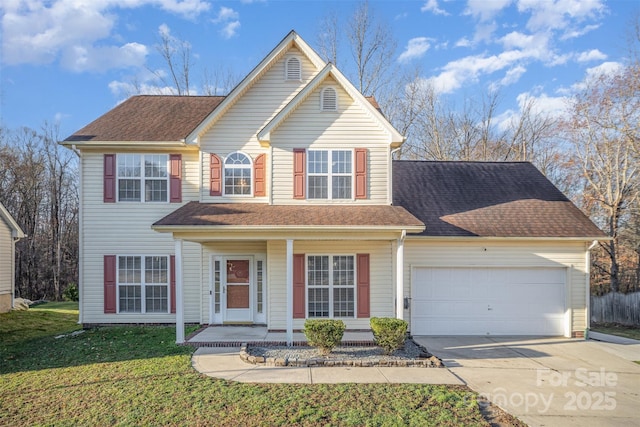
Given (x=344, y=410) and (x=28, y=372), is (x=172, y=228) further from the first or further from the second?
(x=344, y=410)

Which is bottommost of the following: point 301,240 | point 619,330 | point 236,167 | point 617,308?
point 619,330

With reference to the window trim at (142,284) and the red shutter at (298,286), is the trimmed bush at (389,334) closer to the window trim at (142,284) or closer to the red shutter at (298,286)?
the red shutter at (298,286)

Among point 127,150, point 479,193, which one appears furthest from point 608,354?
point 127,150

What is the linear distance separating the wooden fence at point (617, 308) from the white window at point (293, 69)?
1539 centimetres

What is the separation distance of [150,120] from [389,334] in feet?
33.9

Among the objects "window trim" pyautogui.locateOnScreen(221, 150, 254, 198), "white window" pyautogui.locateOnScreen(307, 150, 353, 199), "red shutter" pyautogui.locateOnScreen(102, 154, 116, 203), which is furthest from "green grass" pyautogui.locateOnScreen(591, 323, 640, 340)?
"red shutter" pyautogui.locateOnScreen(102, 154, 116, 203)

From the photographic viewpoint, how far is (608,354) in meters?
10.0

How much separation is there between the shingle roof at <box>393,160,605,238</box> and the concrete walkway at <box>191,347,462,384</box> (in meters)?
4.69

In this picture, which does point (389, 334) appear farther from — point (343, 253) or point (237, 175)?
point (237, 175)

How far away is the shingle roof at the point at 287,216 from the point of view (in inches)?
391

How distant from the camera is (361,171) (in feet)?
37.9

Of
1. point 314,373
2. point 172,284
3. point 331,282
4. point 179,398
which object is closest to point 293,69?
point 331,282

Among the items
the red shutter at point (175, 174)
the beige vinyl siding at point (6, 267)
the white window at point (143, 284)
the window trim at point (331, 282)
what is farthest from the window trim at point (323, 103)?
the beige vinyl siding at point (6, 267)

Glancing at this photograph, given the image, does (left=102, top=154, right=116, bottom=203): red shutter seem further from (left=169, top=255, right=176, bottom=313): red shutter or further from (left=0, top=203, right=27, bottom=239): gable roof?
(left=0, top=203, right=27, bottom=239): gable roof
